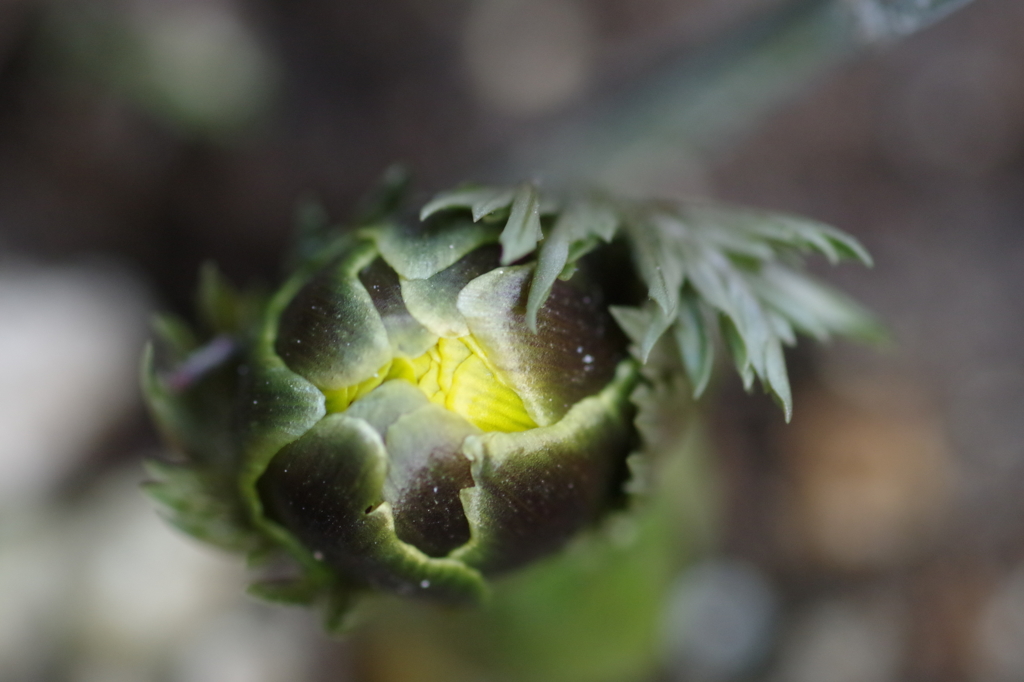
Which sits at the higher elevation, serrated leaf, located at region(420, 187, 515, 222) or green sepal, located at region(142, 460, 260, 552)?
serrated leaf, located at region(420, 187, 515, 222)

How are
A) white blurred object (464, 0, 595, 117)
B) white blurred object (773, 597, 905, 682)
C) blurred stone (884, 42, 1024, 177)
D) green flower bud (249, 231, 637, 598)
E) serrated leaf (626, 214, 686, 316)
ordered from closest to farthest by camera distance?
1. green flower bud (249, 231, 637, 598)
2. serrated leaf (626, 214, 686, 316)
3. white blurred object (773, 597, 905, 682)
4. blurred stone (884, 42, 1024, 177)
5. white blurred object (464, 0, 595, 117)

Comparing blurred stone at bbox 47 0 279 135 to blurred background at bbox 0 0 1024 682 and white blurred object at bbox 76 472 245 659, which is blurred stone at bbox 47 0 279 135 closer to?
blurred background at bbox 0 0 1024 682

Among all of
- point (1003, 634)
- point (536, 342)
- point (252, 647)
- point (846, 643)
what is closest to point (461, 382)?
point (536, 342)

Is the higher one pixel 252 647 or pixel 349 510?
pixel 349 510

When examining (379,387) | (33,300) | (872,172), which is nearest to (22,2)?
(33,300)

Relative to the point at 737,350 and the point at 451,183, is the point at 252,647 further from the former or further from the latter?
the point at 737,350

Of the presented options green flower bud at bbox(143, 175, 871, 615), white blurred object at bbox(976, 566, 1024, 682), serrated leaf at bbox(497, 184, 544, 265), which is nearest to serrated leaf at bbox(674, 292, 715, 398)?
green flower bud at bbox(143, 175, 871, 615)

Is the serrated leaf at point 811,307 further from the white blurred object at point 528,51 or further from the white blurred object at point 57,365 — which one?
the white blurred object at point 57,365
